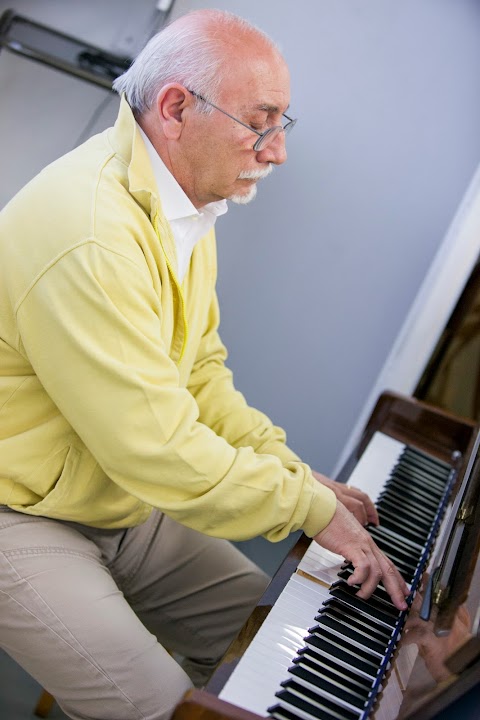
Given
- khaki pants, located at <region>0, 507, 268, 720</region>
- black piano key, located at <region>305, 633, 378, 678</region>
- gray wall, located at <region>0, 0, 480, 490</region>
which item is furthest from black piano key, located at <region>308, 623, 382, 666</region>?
gray wall, located at <region>0, 0, 480, 490</region>

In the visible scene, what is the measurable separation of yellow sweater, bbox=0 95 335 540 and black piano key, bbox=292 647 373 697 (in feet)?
0.81

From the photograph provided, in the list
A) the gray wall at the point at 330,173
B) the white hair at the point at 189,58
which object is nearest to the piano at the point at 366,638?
the white hair at the point at 189,58

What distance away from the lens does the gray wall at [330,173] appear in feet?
9.93

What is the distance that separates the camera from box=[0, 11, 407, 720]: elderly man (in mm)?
1384

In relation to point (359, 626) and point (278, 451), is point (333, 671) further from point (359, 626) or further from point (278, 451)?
point (278, 451)

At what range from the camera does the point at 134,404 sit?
1.37 m

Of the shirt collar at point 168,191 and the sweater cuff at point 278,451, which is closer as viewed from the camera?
the shirt collar at point 168,191

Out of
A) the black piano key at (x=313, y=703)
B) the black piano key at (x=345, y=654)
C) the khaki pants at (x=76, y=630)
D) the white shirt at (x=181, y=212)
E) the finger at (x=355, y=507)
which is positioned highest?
the white shirt at (x=181, y=212)

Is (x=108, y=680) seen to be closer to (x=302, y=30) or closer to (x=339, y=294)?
(x=339, y=294)

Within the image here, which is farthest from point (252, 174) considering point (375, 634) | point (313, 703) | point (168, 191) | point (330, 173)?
point (330, 173)

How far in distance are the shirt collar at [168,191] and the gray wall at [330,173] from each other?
148 centimetres

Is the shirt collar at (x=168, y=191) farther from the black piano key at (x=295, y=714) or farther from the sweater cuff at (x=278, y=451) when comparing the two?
the black piano key at (x=295, y=714)

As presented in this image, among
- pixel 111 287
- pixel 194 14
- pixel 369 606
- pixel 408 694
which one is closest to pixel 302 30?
pixel 194 14

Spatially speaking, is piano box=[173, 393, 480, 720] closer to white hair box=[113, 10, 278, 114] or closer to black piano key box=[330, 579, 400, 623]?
black piano key box=[330, 579, 400, 623]
